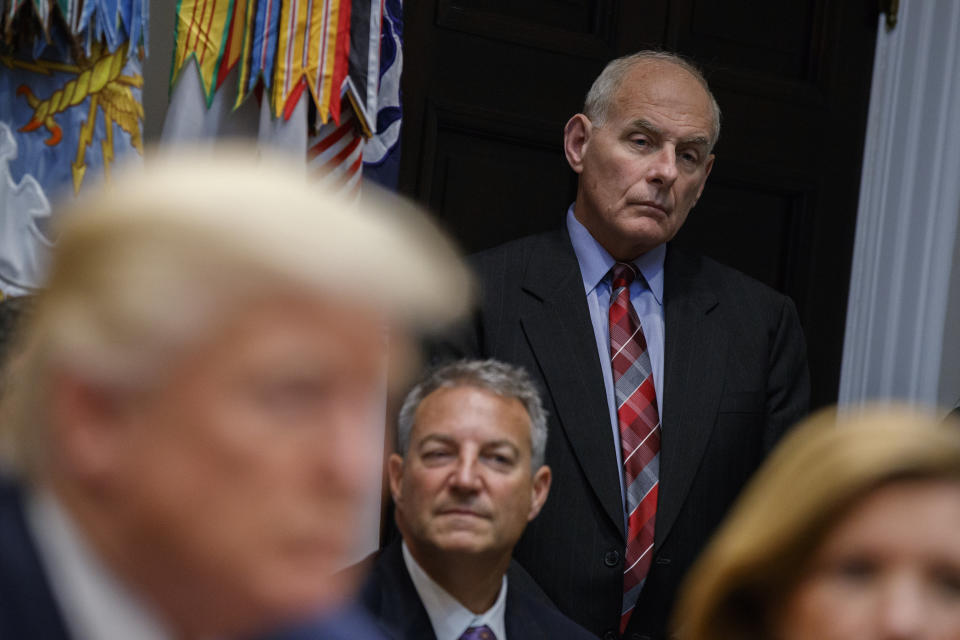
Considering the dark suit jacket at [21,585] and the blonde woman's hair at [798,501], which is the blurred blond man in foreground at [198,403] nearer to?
the dark suit jacket at [21,585]

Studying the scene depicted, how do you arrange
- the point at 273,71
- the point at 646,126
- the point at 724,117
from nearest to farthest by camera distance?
the point at 273,71 → the point at 646,126 → the point at 724,117

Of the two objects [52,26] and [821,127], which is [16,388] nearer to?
[52,26]

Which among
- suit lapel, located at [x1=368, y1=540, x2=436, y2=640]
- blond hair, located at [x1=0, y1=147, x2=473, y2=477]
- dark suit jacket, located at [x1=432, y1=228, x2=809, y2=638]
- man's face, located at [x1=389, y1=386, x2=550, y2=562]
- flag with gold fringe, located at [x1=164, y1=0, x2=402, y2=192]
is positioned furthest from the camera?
flag with gold fringe, located at [x1=164, y1=0, x2=402, y2=192]

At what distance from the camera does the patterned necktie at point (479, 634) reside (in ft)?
8.18

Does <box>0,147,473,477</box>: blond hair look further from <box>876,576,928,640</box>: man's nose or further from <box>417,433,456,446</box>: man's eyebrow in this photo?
<box>417,433,456,446</box>: man's eyebrow

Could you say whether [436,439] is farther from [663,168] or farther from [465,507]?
[663,168]

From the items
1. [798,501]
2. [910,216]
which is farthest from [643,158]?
[798,501]

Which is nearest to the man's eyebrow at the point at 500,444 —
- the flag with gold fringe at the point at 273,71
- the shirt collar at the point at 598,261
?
the shirt collar at the point at 598,261

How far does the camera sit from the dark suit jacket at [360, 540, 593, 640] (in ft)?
8.04

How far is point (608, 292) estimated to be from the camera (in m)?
3.12

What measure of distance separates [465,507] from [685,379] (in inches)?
26.9

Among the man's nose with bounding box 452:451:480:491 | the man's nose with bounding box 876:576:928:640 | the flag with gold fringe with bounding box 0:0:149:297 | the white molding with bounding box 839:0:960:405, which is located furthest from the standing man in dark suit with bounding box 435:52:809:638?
the man's nose with bounding box 876:576:928:640

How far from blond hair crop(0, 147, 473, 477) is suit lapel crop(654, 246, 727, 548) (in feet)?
7.58

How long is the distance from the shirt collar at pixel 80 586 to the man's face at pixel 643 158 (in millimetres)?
2479
